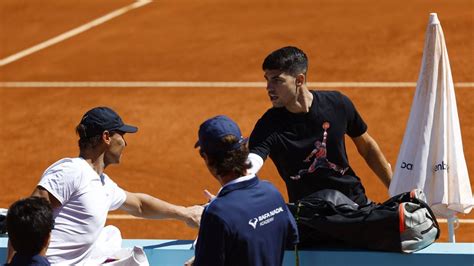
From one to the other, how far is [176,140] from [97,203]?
7.34m

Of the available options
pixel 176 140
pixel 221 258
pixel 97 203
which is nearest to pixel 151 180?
pixel 176 140

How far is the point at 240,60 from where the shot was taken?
16.4m

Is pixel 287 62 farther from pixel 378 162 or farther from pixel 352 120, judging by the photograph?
pixel 378 162

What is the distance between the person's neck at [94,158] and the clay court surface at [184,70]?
14.4 ft

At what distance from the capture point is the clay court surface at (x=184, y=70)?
12906 mm

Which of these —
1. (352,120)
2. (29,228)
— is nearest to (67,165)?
(29,228)

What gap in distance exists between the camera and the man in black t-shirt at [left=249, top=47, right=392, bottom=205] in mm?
7125

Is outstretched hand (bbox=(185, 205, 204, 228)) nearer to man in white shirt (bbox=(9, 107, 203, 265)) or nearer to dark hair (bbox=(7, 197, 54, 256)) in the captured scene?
man in white shirt (bbox=(9, 107, 203, 265))

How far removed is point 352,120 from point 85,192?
6.56ft

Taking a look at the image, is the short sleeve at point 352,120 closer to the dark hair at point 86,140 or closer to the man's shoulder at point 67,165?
the dark hair at point 86,140

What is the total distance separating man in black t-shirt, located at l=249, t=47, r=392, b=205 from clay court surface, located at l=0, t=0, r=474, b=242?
3938 millimetres

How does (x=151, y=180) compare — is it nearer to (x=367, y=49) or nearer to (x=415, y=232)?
(x=367, y=49)

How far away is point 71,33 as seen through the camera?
17.8 meters

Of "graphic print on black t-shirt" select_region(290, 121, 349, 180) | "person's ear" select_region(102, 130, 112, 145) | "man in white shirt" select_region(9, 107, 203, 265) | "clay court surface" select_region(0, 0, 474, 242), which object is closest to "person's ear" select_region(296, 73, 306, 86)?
"graphic print on black t-shirt" select_region(290, 121, 349, 180)
